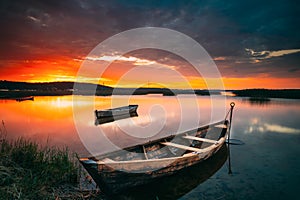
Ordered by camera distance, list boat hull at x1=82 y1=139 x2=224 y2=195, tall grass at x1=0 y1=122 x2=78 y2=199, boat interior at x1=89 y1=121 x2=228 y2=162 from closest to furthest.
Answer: tall grass at x1=0 y1=122 x2=78 y2=199
boat hull at x1=82 y1=139 x2=224 y2=195
boat interior at x1=89 y1=121 x2=228 y2=162

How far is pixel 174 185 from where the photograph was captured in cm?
534

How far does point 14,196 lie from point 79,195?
4.17 feet

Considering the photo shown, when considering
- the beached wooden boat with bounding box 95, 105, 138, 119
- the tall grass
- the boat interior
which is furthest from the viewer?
the beached wooden boat with bounding box 95, 105, 138, 119

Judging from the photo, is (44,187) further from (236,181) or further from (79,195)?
(236,181)

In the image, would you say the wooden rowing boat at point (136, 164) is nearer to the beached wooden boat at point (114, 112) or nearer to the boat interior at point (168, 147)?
the boat interior at point (168, 147)

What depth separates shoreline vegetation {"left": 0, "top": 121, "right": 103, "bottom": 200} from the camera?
3.65m

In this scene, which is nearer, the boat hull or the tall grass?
the tall grass

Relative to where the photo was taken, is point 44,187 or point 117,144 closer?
point 44,187

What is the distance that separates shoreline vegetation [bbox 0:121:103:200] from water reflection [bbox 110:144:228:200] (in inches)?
39.4

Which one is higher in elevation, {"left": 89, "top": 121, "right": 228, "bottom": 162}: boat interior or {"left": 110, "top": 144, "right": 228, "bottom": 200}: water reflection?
{"left": 89, "top": 121, "right": 228, "bottom": 162}: boat interior

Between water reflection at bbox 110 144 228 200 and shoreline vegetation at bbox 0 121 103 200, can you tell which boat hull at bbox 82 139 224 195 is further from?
shoreline vegetation at bbox 0 121 103 200

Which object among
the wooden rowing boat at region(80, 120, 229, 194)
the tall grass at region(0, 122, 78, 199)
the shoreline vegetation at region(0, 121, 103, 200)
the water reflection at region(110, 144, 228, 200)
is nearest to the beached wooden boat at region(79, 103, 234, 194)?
the wooden rowing boat at region(80, 120, 229, 194)

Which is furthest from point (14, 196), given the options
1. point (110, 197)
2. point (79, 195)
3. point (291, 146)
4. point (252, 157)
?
point (291, 146)

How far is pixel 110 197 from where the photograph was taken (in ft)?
14.1
